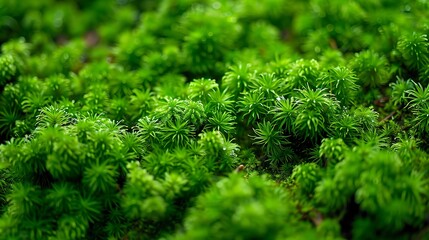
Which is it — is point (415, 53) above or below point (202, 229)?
above

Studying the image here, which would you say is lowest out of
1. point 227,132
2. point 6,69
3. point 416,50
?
point 227,132

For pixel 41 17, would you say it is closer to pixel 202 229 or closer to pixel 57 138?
pixel 57 138

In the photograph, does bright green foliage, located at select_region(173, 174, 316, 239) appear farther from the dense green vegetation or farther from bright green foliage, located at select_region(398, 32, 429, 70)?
bright green foliage, located at select_region(398, 32, 429, 70)

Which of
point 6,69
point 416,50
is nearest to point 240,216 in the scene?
point 416,50

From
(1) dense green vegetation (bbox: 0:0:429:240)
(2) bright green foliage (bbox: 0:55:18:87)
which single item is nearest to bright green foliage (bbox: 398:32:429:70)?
(1) dense green vegetation (bbox: 0:0:429:240)

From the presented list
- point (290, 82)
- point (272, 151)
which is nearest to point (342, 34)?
point (290, 82)

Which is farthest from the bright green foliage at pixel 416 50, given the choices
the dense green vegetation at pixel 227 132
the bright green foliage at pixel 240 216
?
the bright green foliage at pixel 240 216

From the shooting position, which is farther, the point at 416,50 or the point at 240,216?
the point at 416,50

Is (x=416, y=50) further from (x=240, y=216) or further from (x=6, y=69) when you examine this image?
(x=6, y=69)

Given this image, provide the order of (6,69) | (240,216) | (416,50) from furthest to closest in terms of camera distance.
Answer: (6,69) < (416,50) < (240,216)
